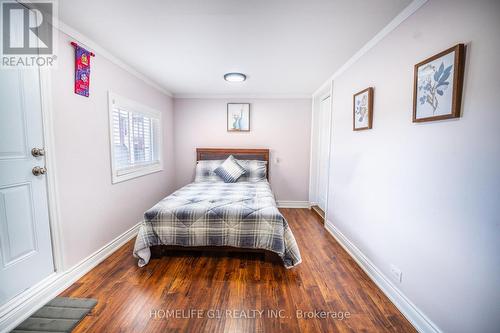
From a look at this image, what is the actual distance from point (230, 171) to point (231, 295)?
7.39 feet

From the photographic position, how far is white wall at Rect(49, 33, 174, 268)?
5.88 ft

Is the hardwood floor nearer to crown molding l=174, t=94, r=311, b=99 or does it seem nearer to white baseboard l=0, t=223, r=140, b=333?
white baseboard l=0, t=223, r=140, b=333

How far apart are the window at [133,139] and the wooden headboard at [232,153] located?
2.82 ft

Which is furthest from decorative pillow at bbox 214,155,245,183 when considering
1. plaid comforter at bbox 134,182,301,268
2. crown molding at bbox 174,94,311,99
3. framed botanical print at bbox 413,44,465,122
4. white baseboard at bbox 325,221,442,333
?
framed botanical print at bbox 413,44,465,122

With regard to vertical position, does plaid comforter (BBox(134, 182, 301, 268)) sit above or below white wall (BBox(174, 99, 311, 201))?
below

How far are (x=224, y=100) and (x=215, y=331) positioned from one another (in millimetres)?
3733

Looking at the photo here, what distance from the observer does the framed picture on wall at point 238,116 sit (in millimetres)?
4078

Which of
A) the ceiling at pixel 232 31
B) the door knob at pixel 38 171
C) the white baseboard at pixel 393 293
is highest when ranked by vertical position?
the ceiling at pixel 232 31

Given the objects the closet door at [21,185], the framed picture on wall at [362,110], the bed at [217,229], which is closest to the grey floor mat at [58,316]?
the closet door at [21,185]

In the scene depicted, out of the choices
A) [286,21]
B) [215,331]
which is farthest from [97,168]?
[286,21]

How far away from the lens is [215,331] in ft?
4.52

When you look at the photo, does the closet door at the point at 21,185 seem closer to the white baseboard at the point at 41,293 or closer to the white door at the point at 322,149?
the white baseboard at the point at 41,293

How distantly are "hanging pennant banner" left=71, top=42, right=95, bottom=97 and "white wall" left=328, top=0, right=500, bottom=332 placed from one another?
289cm

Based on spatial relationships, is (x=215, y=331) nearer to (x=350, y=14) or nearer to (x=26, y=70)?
(x=26, y=70)
